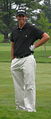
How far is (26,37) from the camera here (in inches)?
340

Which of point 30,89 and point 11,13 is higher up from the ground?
point 30,89

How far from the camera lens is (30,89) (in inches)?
339

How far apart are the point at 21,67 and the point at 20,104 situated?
0.77 m

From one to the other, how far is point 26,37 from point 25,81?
33.3 inches

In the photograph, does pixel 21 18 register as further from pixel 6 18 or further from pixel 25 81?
pixel 6 18

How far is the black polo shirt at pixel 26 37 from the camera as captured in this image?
864 cm

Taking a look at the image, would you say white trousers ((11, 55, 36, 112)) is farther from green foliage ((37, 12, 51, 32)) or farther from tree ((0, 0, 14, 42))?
tree ((0, 0, 14, 42))

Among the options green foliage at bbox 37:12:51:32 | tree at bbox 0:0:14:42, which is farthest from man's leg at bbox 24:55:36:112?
tree at bbox 0:0:14:42

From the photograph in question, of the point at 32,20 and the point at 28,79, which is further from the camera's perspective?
the point at 32,20

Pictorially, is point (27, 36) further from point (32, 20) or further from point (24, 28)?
point (32, 20)

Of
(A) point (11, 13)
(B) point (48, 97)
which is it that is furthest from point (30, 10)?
(B) point (48, 97)

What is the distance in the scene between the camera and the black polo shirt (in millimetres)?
8641

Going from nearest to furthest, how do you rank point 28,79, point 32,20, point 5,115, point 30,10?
point 5,115 → point 28,79 → point 30,10 → point 32,20

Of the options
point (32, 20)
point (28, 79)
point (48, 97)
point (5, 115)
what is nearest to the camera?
point (5, 115)
